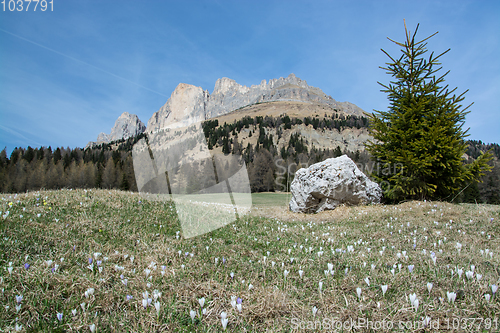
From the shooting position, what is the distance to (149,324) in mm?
2471

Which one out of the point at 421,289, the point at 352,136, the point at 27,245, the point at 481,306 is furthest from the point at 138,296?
the point at 352,136

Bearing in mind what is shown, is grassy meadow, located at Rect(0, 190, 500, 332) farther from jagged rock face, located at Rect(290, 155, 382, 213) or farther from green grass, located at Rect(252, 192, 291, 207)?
green grass, located at Rect(252, 192, 291, 207)

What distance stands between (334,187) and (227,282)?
11791 mm

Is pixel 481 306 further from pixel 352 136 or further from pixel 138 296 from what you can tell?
pixel 352 136

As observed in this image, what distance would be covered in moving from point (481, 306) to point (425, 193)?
45.4ft

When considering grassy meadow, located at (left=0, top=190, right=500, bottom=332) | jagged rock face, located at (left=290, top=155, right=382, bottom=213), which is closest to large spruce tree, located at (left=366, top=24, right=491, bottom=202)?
jagged rock face, located at (left=290, top=155, right=382, bottom=213)

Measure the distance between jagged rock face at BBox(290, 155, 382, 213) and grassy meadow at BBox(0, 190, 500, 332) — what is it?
7644 mm

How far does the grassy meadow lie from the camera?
2.51 metres

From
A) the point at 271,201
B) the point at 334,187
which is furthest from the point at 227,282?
the point at 271,201

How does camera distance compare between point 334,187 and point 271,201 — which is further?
point 271,201

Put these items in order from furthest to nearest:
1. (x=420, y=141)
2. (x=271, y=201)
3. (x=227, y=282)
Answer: (x=271, y=201) < (x=420, y=141) < (x=227, y=282)

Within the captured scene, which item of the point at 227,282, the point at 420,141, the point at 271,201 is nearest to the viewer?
the point at 227,282

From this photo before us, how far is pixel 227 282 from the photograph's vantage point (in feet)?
11.6

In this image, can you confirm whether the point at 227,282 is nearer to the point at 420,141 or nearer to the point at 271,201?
the point at 420,141
